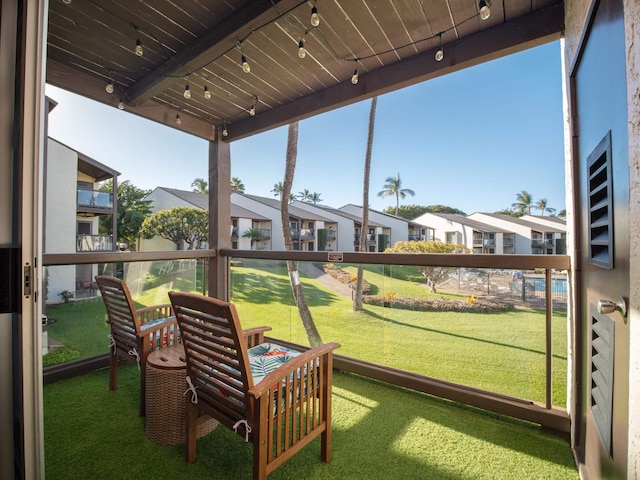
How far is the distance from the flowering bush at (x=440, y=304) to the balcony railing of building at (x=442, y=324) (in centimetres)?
3

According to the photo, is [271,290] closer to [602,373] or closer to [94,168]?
[602,373]

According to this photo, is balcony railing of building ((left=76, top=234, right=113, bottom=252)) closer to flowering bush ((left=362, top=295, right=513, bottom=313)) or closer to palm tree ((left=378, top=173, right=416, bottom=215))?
flowering bush ((left=362, top=295, right=513, bottom=313))

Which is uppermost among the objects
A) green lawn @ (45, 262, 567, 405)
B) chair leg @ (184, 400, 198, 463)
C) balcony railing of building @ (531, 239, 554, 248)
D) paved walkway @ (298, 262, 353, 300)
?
balcony railing of building @ (531, 239, 554, 248)

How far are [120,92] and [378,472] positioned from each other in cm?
359

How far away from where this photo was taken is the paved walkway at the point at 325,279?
2945mm

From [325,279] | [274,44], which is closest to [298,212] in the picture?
[325,279]


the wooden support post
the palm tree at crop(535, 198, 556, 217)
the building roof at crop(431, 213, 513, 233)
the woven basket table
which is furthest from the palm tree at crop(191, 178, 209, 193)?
the woven basket table

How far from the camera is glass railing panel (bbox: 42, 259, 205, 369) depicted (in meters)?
2.54

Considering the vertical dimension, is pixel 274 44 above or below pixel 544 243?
above

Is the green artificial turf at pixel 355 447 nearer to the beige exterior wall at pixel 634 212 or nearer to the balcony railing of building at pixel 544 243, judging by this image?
the beige exterior wall at pixel 634 212

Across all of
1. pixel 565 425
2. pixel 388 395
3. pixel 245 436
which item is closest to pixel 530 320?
pixel 565 425

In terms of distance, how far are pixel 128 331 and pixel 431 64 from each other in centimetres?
297

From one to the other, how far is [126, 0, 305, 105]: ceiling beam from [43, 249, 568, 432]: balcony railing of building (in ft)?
5.01

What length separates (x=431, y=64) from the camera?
2.26 metres
